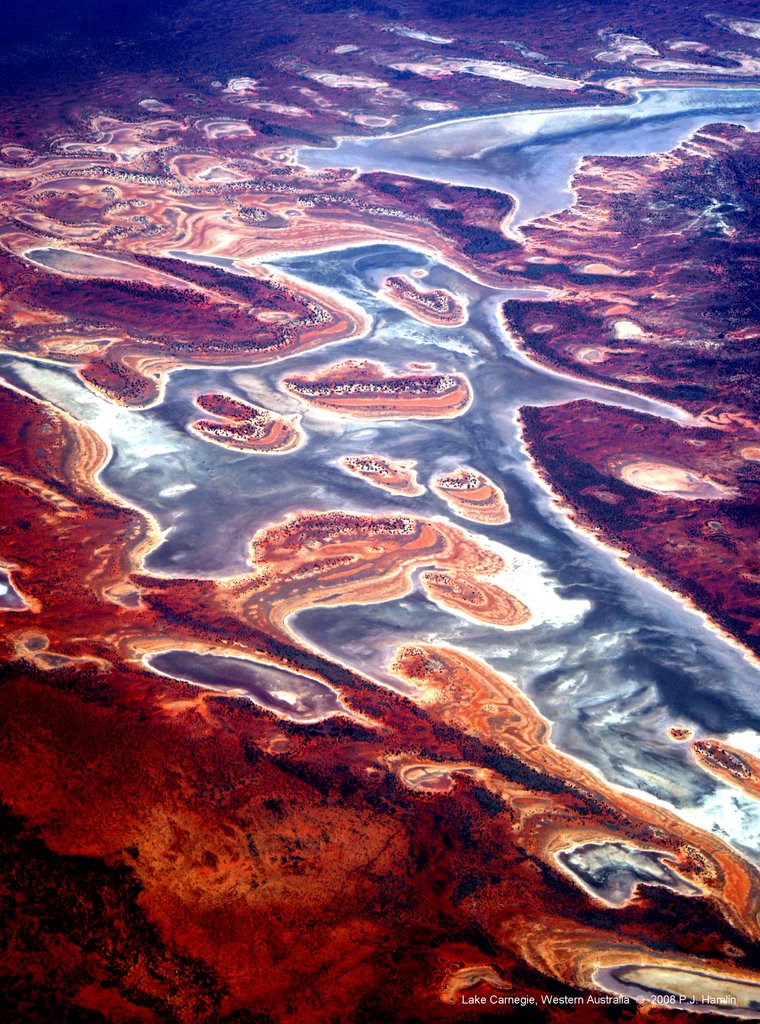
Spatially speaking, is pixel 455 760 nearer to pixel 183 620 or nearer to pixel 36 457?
pixel 183 620

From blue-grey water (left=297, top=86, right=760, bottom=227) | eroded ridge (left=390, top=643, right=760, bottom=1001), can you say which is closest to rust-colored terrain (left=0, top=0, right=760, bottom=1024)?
eroded ridge (left=390, top=643, right=760, bottom=1001)

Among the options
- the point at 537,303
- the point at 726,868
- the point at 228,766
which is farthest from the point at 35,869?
the point at 537,303

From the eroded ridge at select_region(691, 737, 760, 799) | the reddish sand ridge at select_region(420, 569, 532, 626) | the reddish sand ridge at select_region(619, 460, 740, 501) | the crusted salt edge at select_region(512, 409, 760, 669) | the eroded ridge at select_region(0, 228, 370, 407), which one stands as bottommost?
the eroded ridge at select_region(691, 737, 760, 799)

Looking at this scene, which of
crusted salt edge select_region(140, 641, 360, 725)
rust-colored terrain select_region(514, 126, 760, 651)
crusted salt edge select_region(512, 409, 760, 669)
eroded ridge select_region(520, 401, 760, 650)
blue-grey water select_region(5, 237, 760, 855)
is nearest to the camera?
crusted salt edge select_region(140, 641, 360, 725)

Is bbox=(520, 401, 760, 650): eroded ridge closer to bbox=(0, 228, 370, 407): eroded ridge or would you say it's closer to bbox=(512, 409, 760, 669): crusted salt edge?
bbox=(512, 409, 760, 669): crusted salt edge

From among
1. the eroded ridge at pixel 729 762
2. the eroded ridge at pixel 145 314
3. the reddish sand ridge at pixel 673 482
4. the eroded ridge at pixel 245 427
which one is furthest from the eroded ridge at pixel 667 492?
the eroded ridge at pixel 145 314

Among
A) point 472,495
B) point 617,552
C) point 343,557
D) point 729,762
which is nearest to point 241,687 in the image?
point 343,557

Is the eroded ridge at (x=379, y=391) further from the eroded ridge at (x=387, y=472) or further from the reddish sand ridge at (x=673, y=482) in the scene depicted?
the reddish sand ridge at (x=673, y=482)
